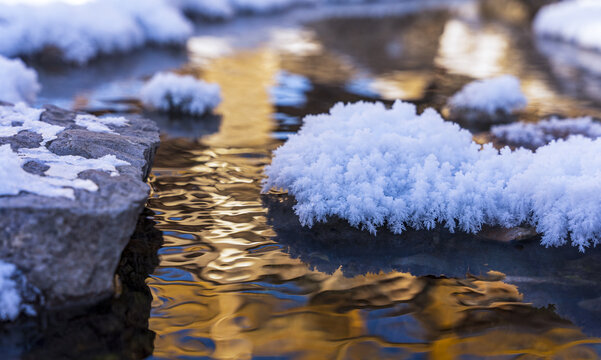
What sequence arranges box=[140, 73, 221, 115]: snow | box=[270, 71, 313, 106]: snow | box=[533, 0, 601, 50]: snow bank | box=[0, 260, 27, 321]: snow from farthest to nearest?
box=[533, 0, 601, 50]: snow bank → box=[270, 71, 313, 106]: snow → box=[140, 73, 221, 115]: snow → box=[0, 260, 27, 321]: snow

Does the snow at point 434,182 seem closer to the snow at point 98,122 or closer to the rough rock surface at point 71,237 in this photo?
the snow at point 98,122

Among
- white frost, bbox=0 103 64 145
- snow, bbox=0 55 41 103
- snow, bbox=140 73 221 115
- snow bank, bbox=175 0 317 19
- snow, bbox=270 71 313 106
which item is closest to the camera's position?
white frost, bbox=0 103 64 145

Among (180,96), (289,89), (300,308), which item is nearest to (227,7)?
(289,89)

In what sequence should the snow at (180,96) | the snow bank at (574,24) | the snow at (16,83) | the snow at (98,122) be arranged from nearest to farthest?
the snow at (98,122) → the snow at (16,83) → the snow at (180,96) → the snow bank at (574,24)

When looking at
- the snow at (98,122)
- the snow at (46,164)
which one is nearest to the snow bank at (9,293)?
the snow at (46,164)

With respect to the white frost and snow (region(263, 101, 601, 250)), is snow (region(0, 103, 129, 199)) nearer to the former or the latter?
the white frost

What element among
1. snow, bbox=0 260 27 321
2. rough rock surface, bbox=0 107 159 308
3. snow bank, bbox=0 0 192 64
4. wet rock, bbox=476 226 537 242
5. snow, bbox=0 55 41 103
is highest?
snow bank, bbox=0 0 192 64

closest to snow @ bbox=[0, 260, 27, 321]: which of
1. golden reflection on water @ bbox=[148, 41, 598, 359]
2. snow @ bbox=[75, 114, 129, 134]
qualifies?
golden reflection on water @ bbox=[148, 41, 598, 359]

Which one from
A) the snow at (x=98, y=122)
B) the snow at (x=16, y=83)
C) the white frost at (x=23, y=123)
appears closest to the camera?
the white frost at (x=23, y=123)
